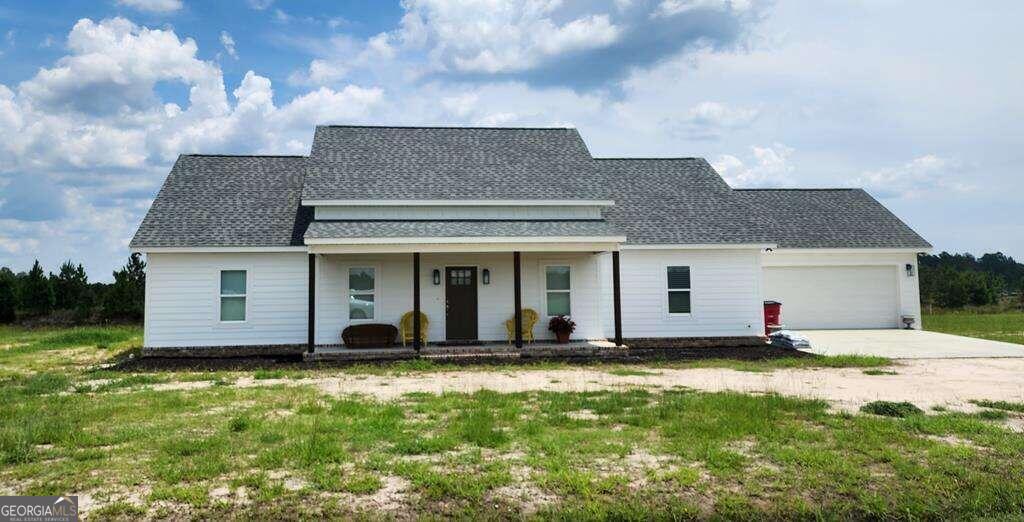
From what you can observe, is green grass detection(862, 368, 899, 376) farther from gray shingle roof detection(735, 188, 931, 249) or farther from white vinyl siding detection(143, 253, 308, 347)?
white vinyl siding detection(143, 253, 308, 347)

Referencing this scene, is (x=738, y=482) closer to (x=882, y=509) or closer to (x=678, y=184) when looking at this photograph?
(x=882, y=509)

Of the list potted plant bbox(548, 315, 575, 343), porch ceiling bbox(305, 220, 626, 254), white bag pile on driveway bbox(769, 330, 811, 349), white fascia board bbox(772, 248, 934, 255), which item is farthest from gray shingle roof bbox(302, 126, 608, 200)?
white fascia board bbox(772, 248, 934, 255)

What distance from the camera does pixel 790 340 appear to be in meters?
17.8

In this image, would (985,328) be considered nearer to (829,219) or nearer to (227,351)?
(829,219)

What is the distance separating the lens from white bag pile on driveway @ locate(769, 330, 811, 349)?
17.5 metres

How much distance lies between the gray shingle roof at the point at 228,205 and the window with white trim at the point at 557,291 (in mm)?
6539

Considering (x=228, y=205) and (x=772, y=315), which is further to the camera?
(x=772, y=315)

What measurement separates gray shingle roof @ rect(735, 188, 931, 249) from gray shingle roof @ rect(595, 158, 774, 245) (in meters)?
1.21

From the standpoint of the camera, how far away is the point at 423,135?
70.9ft

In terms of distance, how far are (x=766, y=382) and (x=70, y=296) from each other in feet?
107

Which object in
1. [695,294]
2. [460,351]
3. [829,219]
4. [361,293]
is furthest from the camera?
[829,219]

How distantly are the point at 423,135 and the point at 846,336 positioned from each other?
46.9ft

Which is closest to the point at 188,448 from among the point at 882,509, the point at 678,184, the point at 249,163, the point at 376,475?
the point at 376,475

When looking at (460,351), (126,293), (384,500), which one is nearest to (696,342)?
(460,351)
